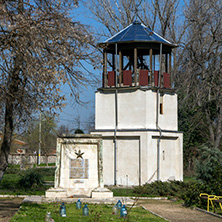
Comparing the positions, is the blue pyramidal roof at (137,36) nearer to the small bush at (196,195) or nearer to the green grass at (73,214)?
the small bush at (196,195)

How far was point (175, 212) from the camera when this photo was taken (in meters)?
16.9

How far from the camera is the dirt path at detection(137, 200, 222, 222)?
49.7 feet

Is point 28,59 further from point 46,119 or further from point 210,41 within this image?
point 210,41

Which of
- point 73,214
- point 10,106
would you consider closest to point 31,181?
point 73,214

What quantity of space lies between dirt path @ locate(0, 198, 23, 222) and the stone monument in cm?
194

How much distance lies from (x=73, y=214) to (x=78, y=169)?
4.60 m

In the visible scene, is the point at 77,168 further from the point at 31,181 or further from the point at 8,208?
the point at 31,181

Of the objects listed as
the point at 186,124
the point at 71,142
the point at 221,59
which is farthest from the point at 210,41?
the point at 71,142

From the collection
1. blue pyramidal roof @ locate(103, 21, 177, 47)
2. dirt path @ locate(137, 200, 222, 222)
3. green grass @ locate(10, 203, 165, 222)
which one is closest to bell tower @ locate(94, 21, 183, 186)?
blue pyramidal roof @ locate(103, 21, 177, 47)

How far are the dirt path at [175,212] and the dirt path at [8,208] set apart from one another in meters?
5.00

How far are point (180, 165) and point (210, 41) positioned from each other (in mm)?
14724

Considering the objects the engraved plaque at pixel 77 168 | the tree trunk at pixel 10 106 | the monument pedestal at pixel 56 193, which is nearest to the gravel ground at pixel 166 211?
the monument pedestal at pixel 56 193

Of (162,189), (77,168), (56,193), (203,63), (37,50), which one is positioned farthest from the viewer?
(203,63)

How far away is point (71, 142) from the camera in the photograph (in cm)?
1961
